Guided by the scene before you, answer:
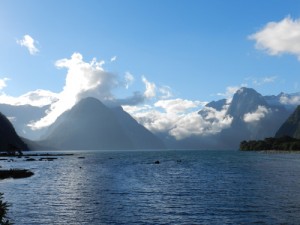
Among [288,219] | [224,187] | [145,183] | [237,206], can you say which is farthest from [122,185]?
[288,219]

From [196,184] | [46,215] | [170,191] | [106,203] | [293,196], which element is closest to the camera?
[46,215]

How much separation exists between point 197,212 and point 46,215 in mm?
20761

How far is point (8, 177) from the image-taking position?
105 metres

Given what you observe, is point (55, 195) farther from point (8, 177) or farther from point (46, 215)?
point (8, 177)

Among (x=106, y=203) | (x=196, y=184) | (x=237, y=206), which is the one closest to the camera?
(x=237, y=206)

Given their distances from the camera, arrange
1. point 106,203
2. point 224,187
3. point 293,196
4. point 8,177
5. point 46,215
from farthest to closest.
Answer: point 8,177
point 224,187
point 293,196
point 106,203
point 46,215

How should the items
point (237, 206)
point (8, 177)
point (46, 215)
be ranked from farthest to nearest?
point (8, 177), point (237, 206), point (46, 215)

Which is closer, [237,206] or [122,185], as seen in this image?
[237,206]

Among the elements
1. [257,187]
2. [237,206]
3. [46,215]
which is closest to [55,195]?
[46,215]

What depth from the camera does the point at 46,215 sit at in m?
52.6

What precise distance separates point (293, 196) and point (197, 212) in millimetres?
23202

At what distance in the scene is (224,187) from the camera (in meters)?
83.5

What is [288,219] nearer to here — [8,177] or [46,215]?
[46,215]

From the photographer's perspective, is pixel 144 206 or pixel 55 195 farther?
pixel 55 195
